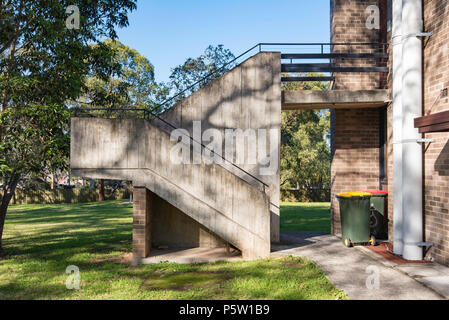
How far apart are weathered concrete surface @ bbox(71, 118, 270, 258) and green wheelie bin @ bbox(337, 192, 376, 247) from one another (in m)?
2.45

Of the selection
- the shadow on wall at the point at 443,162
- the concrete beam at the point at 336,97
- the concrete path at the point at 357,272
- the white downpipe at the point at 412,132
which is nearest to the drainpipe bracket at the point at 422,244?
the white downpipe at the point at 412,132

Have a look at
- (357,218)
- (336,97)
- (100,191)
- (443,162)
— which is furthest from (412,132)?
(100,191)

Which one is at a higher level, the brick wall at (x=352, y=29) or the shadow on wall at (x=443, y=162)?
the brick wall at (x=352, y=29)

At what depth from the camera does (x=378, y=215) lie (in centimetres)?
1003

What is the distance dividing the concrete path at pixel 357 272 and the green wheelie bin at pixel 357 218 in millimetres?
341

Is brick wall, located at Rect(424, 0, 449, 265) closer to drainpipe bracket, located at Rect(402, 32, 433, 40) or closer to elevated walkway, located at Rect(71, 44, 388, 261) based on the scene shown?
drainpipe bracket, located at Rect(402, 32, 433, 40)

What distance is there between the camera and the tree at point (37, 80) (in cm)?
859

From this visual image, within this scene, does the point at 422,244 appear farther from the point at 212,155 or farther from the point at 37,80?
the point at 37,80

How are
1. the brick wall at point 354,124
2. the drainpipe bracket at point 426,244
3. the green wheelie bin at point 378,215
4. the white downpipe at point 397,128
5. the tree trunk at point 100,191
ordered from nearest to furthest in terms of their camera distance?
the drainpipe bracket at point 426,244 → the white downpipe at point 397,128 → the green wheelie bin at point 378,215 → the brick wall at point 354,124 → the tree trunk at point 100,191

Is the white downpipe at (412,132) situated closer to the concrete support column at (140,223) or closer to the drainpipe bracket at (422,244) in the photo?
the drainpipe bracket at (422,244)

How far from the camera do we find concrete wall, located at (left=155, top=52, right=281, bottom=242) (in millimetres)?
9695

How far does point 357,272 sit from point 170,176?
4.57 metres

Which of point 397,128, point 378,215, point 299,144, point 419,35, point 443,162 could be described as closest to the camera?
point 443,162
